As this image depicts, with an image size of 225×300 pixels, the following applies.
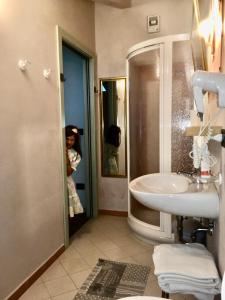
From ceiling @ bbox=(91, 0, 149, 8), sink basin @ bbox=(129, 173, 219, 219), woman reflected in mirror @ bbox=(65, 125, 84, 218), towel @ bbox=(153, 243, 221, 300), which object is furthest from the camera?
ceiling @ bbox=(91, 0, 149, 8)

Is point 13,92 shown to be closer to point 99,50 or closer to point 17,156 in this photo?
point 17,156

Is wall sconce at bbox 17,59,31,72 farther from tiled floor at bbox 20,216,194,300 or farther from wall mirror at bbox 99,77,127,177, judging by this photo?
tiled floor at bbox 20,216,194,300

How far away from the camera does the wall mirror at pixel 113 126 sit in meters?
3.21

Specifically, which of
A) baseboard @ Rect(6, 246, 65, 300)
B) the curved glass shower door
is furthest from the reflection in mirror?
baseboard @ Rect(6, 246, 65, 300)

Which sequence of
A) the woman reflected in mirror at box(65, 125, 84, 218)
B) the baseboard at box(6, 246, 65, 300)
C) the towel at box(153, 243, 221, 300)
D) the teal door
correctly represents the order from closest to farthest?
the towel at box(153, 243, 221, 300) < the baseboard at box(6, 246, 65, 300) < the woman reflected in mirror at box(65, 125, 84, 218) < the teal door

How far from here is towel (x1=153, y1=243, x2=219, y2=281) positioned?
1.20m

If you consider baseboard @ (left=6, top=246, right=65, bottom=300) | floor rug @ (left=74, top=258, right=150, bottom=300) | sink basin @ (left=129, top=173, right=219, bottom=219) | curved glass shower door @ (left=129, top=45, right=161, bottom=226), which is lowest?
floor rug @ (left=74, top=258, right=150, bottom=300)

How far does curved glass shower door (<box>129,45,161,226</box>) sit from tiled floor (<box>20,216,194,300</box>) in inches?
12.0

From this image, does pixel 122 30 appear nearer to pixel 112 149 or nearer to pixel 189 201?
pixel 112 149

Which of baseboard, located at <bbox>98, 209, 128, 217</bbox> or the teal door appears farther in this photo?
baseboard, located at <bbox>98, 209, 128, 217</bbox>

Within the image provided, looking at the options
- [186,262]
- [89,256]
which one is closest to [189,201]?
[186,262]

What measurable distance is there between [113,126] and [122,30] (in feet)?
3.84

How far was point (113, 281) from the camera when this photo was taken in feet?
6.57

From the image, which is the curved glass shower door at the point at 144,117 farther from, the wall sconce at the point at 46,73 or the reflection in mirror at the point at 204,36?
the wall sconce at the point at 46,73
